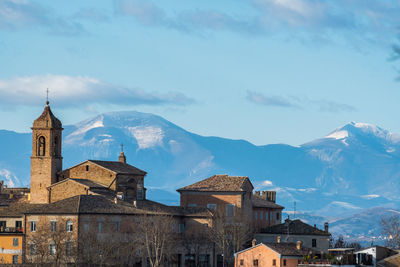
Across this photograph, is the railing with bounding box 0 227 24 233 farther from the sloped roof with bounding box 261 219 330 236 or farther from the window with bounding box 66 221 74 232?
the sloped roof with bounding box 261 219 330 236

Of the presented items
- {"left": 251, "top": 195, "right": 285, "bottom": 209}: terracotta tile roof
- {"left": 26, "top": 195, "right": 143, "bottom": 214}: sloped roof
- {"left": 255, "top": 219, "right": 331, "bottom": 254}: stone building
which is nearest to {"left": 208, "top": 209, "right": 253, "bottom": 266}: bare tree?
{"left": 255, "top": 219, "right": 331, "bottom": 254}: stone building

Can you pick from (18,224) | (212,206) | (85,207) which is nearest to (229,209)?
(212,206)

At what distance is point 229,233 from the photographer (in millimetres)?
129250

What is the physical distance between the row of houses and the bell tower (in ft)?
0.42

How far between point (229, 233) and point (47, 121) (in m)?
27.9

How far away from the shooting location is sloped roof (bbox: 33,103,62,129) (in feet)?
436

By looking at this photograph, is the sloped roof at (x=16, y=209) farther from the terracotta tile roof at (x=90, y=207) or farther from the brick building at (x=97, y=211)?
the terracotta tile roof at (x=90, y=207)

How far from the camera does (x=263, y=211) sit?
5758 inches

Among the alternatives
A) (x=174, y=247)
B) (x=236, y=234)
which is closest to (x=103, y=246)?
(x=174, y=247)

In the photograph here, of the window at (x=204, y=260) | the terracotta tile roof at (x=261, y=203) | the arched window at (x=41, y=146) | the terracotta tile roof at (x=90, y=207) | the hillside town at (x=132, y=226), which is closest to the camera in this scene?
the hillside town at (x=132, y=226)

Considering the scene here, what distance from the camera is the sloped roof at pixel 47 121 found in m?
133

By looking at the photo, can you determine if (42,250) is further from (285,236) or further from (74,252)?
(285,236)

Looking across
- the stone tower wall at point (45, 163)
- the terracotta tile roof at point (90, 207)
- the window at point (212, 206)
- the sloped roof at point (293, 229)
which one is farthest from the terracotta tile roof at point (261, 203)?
the stone tower wall at point (45, 163)

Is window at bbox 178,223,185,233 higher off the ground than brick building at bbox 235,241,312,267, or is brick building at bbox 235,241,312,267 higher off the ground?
window at bbox 178,223,185,233
